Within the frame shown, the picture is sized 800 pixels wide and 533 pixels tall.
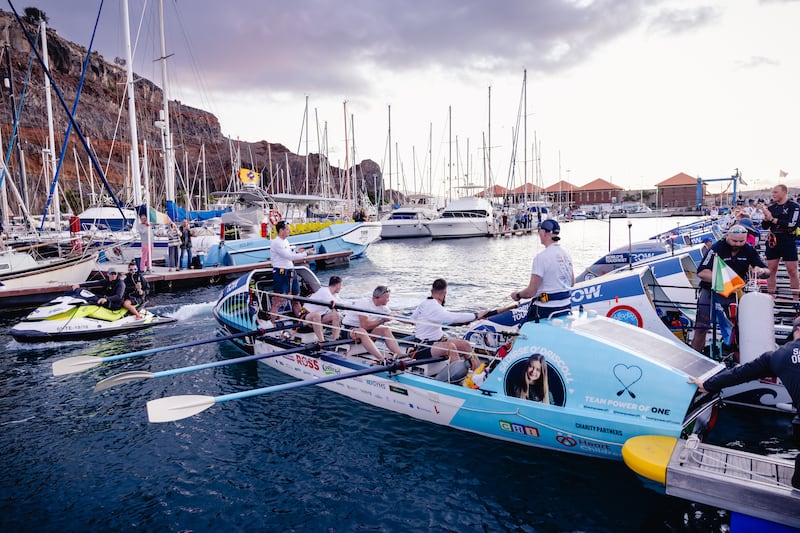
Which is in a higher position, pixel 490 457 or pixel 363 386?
pixel 363 386

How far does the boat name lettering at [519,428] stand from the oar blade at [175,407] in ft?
13.5

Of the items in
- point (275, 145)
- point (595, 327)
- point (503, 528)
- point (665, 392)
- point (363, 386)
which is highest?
point (275, 145)

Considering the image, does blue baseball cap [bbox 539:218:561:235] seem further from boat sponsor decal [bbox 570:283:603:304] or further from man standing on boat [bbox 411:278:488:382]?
boat sponsor decal [bbox 570:283:603:304]

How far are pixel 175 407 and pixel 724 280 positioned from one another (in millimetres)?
8158

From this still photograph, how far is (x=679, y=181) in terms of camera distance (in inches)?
5113

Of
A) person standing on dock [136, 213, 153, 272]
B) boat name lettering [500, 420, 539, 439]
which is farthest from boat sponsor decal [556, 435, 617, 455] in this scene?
person standing on dock [136, 213, 153, 272]

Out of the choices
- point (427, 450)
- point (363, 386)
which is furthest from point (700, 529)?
point (363, 386)

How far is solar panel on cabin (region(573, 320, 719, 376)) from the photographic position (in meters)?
6.06

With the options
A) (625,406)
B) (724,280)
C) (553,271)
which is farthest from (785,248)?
(625,406)

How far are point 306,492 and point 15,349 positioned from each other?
11.4 m

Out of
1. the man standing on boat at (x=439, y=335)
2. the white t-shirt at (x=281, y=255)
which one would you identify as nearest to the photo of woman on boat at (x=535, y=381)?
the man standing on boat at (x=439, y=335)

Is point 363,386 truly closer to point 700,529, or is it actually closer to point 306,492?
point 306,492

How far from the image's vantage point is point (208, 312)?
57.4 feet

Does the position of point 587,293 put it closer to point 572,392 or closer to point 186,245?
point 572,392
